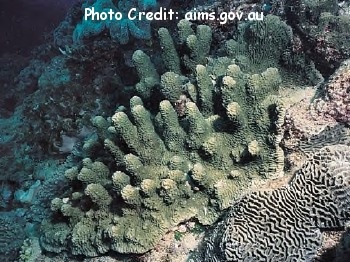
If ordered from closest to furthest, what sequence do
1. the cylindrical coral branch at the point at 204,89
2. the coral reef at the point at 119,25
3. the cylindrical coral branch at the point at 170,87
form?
the cylindrical coral branch at the point at 204,89
the cylindrical coral branch at the point at 170,87
the coral reef at the point at 119,25

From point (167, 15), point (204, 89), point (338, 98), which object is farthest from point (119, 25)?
point (338, 98)

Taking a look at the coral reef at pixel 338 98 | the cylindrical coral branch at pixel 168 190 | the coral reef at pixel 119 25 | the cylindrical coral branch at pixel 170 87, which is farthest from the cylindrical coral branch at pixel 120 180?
the coral reef at pixel 119 25

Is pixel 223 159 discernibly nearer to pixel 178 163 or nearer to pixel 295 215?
pixel 178 163

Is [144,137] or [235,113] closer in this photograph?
[235,113]

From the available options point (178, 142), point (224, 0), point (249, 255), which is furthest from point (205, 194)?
point (224, 0)

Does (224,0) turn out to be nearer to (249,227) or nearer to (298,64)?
(298,64)

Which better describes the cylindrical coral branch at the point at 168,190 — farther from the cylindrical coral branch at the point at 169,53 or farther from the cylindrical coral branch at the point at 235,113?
the cylindrical coral branch at the point at 169,53
